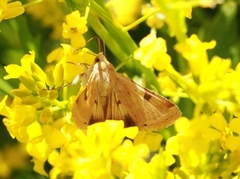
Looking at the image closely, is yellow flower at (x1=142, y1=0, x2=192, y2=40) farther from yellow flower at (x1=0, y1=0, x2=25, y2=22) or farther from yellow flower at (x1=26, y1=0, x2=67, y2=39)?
yellow flower at (x1=26, y1=0, x2=67, y2=39)

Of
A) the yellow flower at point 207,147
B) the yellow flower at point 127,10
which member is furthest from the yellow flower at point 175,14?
the yellow flower at point 127,10

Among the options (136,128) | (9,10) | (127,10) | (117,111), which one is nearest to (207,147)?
(136,128)

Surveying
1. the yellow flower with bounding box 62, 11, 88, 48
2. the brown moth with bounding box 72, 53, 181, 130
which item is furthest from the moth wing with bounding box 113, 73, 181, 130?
the yellow flower with bounding box 62, 11, 88, 48

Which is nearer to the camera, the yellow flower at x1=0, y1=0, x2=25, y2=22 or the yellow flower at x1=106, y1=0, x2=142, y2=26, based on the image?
the yellow flower at x1=0, y1=0, x2=25, y2=22

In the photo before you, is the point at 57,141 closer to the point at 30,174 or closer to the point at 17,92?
the point at 17,92

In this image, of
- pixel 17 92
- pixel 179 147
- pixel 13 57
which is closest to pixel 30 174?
pixel 13 57

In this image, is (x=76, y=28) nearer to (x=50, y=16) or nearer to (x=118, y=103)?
(x=118, y=103)

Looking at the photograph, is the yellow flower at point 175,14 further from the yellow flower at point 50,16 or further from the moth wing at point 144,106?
the yellow flower at point 50,16

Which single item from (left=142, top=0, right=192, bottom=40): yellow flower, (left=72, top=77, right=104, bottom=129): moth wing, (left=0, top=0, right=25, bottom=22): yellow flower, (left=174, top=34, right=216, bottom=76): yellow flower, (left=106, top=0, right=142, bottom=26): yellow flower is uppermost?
(left=0, top=0, right=25, bottom=22): yellow flower
